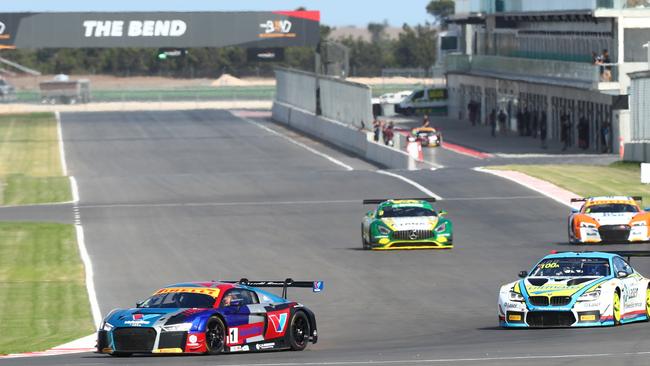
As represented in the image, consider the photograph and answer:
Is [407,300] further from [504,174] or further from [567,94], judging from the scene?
[567,94]

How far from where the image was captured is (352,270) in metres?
30.9

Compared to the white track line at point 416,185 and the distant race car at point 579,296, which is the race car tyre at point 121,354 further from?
the white track line at point 416,185

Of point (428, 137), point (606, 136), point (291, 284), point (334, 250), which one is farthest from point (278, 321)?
point (428, 137)

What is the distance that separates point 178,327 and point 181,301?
988 millimetres

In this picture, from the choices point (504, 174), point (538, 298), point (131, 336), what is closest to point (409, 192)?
point (504, 174)

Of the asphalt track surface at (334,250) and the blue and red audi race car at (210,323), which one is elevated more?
the blue and red audi race car at (210,323)

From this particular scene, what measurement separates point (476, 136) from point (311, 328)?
6554cm

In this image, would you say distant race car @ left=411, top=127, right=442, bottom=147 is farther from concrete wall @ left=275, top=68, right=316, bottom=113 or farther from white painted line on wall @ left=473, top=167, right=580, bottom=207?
white painted line on wall @ left=473, top=167, right=580, bottom=207

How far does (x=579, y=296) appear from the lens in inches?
829

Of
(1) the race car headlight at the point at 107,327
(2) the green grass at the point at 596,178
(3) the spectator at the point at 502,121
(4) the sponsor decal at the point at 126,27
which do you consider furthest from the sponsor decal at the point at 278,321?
(3) the spectator at the point at 502,121

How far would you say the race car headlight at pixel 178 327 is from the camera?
18.5 metres

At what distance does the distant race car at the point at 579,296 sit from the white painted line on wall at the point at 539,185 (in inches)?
905

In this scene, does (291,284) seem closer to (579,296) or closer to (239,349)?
(239,349)

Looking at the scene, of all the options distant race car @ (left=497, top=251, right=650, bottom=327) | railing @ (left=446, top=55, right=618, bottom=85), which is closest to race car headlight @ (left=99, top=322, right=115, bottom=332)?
distant race car @ (left=497, top=251, right=650, bottom=327)
